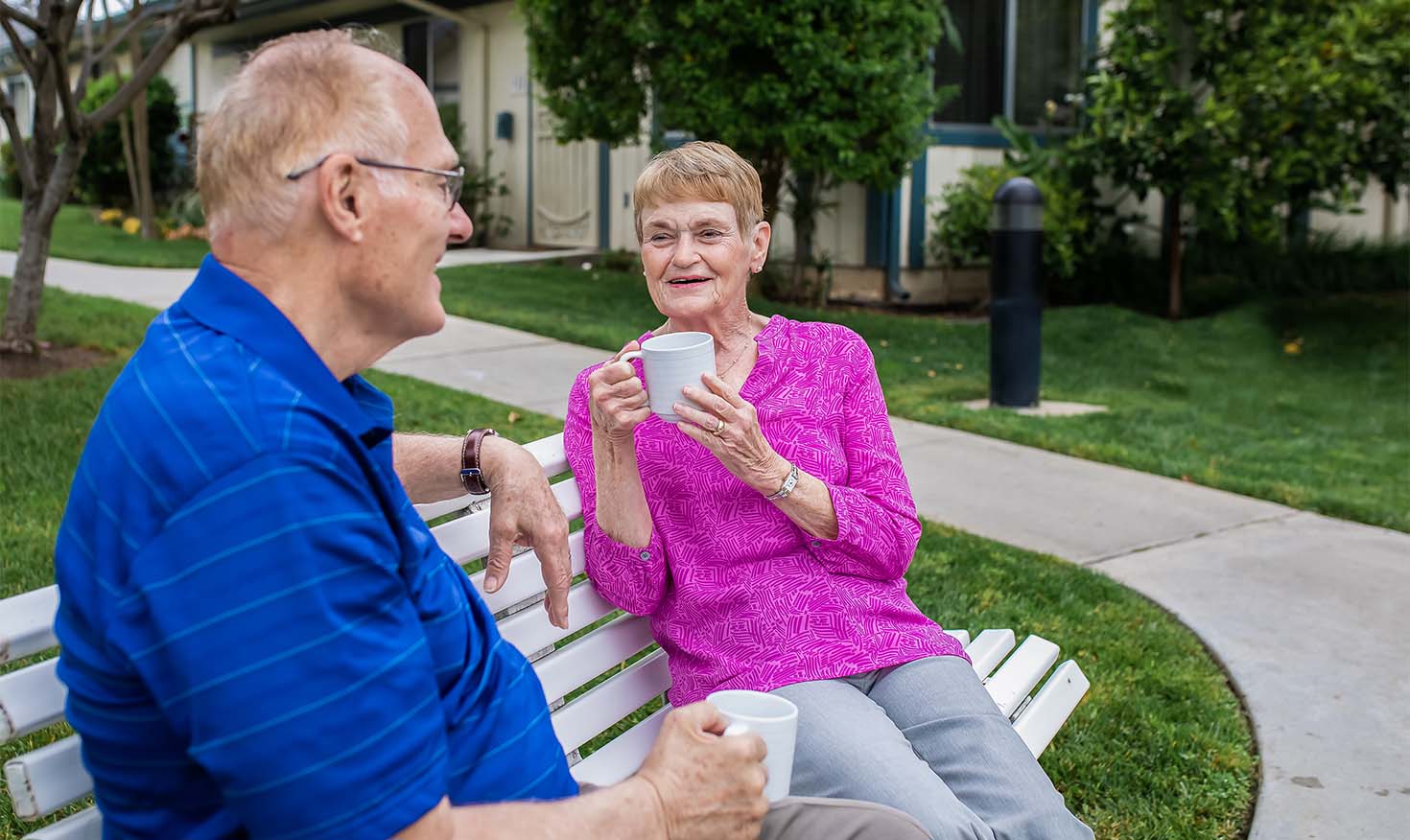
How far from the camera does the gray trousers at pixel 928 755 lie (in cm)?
212

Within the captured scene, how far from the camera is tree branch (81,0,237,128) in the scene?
6.90 m

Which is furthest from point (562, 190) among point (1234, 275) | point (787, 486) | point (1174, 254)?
point (787, 486)

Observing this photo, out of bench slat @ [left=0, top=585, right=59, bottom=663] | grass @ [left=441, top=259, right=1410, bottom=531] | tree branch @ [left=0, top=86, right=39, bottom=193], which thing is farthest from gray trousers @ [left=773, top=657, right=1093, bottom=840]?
tree branch @ [left=0, top=86, right=39, bottom=193]

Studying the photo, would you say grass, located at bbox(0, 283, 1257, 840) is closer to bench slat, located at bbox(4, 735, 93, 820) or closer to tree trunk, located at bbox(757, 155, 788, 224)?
bench slat, located at bbox(4, 735, 93, 820)

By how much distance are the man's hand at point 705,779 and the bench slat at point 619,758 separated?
2.19ft

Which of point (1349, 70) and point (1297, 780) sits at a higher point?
point (1349, 70)

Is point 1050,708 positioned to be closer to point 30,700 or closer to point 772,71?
point 30,700

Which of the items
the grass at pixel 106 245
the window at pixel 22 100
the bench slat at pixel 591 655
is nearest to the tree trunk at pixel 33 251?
the grass at pixel 106 245

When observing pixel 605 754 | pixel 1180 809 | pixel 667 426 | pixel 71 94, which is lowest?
pixel 1180 809

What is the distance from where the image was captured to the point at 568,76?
10961 mm

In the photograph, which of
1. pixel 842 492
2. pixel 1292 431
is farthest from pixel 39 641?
pixel 1292 431

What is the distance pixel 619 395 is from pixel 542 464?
1.35ft

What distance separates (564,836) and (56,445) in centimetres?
486

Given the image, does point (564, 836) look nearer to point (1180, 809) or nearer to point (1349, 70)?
point (1180, 809)
